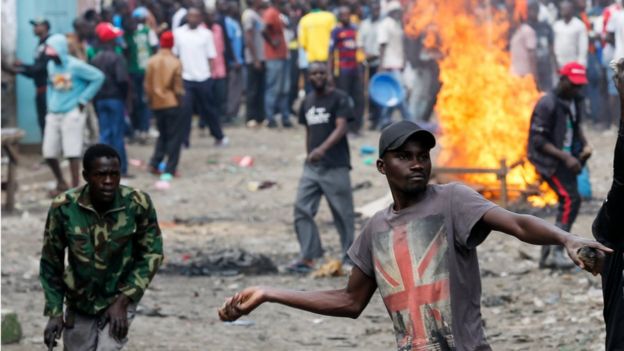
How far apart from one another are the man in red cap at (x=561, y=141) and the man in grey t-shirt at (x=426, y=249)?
6036mm

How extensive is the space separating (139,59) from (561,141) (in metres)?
Result: 10.1

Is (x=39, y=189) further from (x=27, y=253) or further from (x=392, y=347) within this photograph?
(x=392, y=347)

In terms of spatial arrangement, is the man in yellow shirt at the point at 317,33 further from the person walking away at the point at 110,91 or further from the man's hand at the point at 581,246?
the man's hand at the point at 581,246

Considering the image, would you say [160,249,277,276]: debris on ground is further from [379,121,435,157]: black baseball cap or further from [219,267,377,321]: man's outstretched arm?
[379,121,435,157]: black baseball cap

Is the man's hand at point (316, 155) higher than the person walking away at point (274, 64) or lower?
higher

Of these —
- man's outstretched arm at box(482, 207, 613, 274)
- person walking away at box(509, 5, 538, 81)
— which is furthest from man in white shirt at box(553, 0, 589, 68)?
man's outstretched arm at box(482, 207, 613, 274)

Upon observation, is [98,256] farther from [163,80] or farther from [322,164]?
[163,80]

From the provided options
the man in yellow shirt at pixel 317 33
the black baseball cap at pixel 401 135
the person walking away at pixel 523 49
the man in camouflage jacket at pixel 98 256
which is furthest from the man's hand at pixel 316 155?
the man in yellow shirt at pixel 317 33

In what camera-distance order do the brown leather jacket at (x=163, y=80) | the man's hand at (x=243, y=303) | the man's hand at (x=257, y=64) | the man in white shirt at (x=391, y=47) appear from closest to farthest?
the man's hand at (x=243, y=303) → the brown leather jacket at (x=163, y=80) → the man in white shirt at (x=391, y=47) → the man's hand at (x=257, y=64)

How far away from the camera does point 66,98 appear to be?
14.5 meters

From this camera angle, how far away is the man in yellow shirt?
66.0 ft

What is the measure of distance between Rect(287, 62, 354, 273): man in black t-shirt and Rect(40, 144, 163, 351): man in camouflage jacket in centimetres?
466

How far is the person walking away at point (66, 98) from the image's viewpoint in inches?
569

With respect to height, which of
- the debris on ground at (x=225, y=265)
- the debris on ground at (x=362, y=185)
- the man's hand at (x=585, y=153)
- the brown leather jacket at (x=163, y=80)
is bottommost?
the debris on ground at (x=362, y=185)
